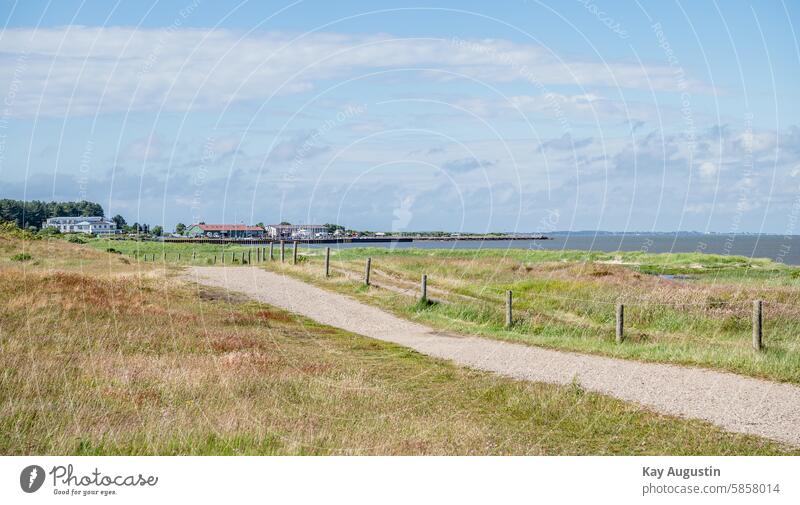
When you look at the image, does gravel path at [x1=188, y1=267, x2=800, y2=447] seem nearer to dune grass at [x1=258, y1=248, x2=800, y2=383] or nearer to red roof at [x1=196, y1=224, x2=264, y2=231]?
dune grass at [x1=258, y1=248, x2=800, y2=383]

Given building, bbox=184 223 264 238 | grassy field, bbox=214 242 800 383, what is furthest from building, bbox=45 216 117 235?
grassy field, bbox=214 242 800 383

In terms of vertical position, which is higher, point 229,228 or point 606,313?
point 229,228

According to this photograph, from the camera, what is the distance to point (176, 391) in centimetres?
1303

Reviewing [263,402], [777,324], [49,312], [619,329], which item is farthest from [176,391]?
[777,324]

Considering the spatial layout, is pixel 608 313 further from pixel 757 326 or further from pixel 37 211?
pixel 37 211

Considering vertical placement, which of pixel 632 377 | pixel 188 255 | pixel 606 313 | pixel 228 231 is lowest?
pixel 188 255

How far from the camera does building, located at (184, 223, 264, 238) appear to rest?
172 metres

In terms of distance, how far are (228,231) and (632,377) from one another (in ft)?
535

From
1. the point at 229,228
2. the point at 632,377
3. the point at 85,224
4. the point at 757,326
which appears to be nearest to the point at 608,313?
the point at 757,326

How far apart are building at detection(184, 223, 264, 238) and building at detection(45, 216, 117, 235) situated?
19112mm

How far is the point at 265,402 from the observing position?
42.2 feet

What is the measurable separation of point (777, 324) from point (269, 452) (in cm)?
2414

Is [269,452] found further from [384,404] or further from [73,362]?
[73,362]
